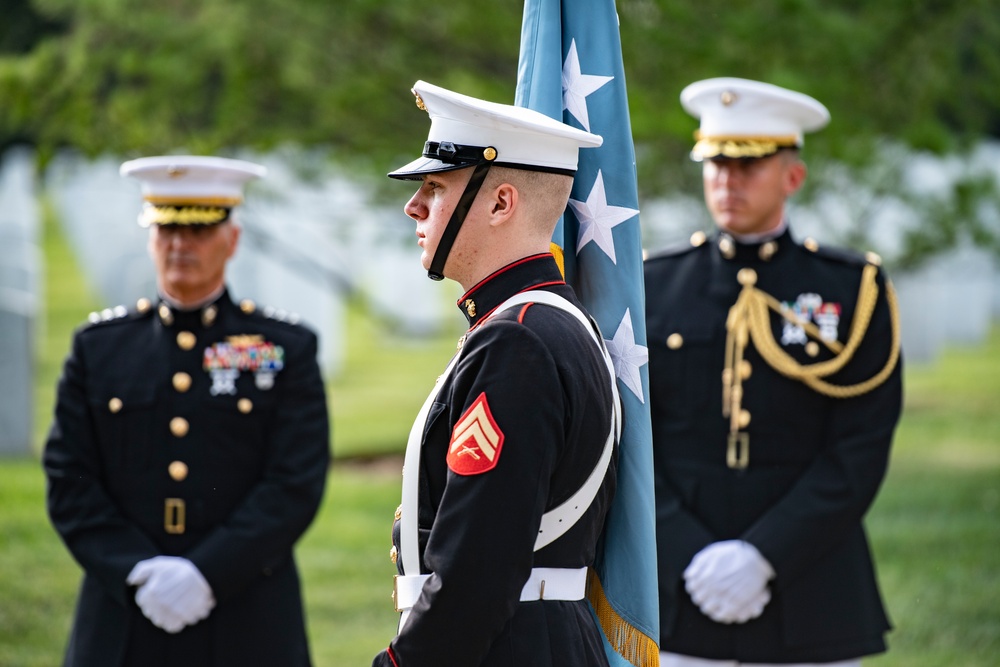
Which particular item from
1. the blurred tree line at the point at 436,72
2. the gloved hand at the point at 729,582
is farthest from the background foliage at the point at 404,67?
the gloved hand at the point at 729,582

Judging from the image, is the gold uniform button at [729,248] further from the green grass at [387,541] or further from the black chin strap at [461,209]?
the green grass at [387,541]

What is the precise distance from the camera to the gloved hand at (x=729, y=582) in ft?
13.0

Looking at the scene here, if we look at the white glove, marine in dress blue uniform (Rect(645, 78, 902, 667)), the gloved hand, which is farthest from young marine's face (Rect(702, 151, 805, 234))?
the white glove

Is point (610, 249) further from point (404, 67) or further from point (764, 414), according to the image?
point (404, 67)

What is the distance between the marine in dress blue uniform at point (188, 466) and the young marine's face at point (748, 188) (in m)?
1.37

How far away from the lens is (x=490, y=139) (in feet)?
8.32

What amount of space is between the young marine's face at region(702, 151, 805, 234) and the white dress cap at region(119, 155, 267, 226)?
1540 mm

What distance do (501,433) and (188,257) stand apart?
2.14 m

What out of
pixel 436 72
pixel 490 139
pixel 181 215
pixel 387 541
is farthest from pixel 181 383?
pixel 436 72

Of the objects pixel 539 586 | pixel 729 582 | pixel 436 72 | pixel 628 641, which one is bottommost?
pixel 729 582

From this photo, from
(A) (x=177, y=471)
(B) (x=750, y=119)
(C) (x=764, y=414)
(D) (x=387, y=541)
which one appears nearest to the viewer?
(A) (x=177, y=471)

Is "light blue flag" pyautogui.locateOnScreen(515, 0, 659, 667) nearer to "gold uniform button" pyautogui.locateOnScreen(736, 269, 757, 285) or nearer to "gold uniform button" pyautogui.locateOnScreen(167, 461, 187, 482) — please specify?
"gold uniform button" pyautogui.locateOnScreen(736, 269, 757, 285)

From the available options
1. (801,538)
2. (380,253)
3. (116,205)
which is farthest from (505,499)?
(116,205)

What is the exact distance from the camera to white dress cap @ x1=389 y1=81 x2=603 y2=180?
8.26 ft
